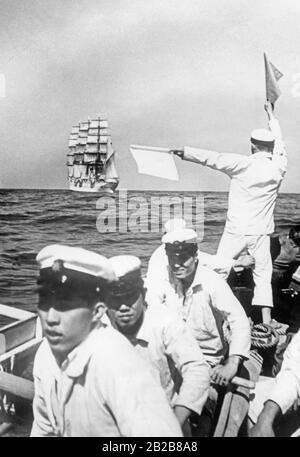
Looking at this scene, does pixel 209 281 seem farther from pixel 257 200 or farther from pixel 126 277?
pixel 257 200

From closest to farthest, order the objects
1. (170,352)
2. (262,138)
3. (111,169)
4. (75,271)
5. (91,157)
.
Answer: (75,271) → (170,352) → (262,138) → (91,157) → (111,169)

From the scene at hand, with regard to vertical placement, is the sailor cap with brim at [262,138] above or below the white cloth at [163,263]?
above

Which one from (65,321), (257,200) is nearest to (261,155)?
A: (257,200)

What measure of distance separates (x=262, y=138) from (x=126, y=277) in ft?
7.35

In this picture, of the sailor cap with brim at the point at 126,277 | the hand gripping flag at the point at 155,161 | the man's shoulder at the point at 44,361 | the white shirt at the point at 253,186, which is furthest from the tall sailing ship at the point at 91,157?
the man's shoulder at the point at 44,361

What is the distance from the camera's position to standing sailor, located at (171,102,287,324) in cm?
386

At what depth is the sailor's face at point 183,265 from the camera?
2.90m

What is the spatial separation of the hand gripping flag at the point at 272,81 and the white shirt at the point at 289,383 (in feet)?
9.09

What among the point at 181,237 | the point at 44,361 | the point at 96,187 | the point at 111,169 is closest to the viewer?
the point at 44,361

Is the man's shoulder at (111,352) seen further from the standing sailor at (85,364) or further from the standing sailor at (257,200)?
the standing sailor at (257,200)

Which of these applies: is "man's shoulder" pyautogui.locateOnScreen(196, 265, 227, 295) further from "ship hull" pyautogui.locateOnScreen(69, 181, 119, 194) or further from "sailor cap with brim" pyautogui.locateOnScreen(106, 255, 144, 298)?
"ship hull" pyautogui.locateOnScreen(69, 181, 119, 194)

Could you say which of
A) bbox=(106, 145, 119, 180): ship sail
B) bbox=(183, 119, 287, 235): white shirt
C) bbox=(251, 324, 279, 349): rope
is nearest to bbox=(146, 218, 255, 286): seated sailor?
bbox=(183, 119, 287, 235): white shirt

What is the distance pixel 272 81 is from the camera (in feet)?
14.0
